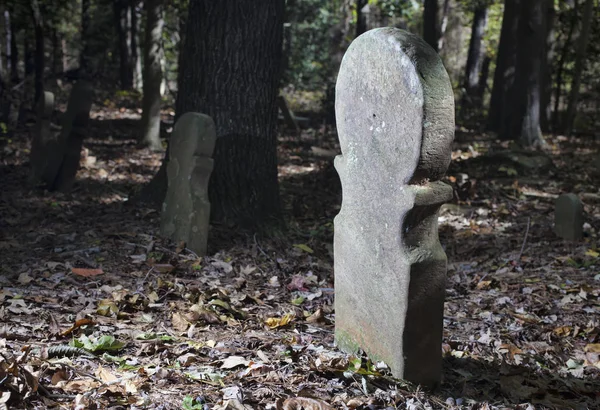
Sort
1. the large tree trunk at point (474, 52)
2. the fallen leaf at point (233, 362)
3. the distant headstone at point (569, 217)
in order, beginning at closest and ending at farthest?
1. the fallen leaf at point (233, 362)
2. the distant headstone at point (569, 217)
3. the large tree trunk at point (474, 52)

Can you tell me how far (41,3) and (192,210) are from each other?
10.5 meters

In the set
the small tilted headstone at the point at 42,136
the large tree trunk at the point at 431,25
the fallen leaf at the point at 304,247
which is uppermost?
the large tree trunk at the point at 431,25

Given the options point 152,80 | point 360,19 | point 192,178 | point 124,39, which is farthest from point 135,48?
point 192,178

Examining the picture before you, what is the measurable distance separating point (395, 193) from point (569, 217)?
4981 mm

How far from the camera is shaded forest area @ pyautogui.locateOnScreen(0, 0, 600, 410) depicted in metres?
3.84

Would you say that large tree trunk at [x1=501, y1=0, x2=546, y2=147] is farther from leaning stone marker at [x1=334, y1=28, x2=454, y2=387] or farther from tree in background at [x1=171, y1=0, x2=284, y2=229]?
leaning stone marker at [x1=334, y1=28, x2=454, y2=387]

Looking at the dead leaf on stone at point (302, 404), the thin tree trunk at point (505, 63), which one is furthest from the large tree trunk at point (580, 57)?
the dead leaf on stone at point (302, 404)

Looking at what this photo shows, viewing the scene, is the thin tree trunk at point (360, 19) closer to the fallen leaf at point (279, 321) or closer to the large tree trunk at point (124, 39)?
the large tree trunk at point (124, 39)

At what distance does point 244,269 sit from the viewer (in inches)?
257

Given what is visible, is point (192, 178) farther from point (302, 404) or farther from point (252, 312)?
point (302, 404)

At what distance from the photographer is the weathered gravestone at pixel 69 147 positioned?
9547mm

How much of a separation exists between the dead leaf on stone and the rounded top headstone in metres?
1.29

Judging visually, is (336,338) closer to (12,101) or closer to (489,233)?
(489,233)

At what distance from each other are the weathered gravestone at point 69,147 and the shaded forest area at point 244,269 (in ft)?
0.20
